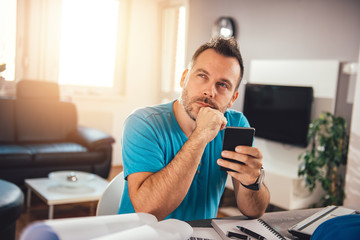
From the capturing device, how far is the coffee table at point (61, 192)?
8.32 ft

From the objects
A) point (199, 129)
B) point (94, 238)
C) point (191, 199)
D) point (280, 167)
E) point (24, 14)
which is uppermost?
point (24, 14)

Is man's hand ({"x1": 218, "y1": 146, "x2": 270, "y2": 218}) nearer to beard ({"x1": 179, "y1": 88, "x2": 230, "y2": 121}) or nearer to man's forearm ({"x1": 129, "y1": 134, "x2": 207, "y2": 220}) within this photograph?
man's forearm ({"x1": 129, "y1": 134, "x2": 207, "y2": 220})

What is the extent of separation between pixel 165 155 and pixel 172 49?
4.38 metres

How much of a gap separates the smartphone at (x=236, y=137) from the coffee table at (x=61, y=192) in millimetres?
1883

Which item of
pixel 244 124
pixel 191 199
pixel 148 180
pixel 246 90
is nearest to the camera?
pixel 148 180

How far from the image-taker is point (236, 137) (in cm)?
98

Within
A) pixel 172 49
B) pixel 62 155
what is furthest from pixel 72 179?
pixel 172 49

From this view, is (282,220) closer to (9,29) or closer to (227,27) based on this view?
(227,27)

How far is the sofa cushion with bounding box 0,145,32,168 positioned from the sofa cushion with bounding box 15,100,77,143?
0.51 meters

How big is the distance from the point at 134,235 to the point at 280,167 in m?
3.22

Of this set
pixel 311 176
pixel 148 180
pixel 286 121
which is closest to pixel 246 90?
pixel 286 121

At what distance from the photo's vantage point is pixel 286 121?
3.42m

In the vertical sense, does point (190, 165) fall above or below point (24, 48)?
below

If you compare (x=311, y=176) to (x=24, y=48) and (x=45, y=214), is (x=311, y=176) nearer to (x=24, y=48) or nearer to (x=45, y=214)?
(x=45, y=214)
